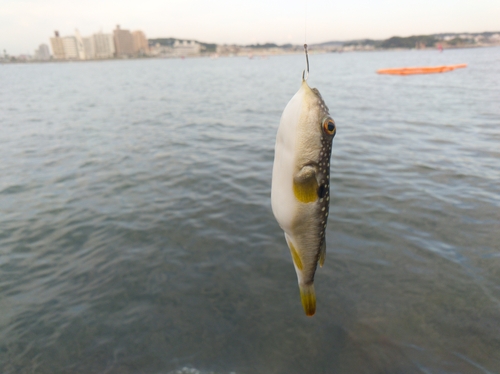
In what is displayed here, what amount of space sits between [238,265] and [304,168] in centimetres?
574

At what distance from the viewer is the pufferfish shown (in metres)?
2.38

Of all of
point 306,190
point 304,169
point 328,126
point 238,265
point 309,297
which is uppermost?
point 328,126

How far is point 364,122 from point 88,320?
66.6ft

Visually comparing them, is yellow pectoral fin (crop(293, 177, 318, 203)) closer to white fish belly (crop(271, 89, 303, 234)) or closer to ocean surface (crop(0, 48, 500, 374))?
white fish belly (crop(271, 89, 303, 234))

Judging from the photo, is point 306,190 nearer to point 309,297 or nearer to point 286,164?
point 286,164

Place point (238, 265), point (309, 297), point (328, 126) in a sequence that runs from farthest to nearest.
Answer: point (238, 265), point (309, 297), point (328, 126)

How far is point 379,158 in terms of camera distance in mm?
14570

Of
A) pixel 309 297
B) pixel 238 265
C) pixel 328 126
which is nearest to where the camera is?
pixel 328 126

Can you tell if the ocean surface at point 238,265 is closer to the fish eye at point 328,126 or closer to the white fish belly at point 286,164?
the white fish belly at point 286,164

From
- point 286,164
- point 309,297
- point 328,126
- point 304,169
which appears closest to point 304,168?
point 304,169

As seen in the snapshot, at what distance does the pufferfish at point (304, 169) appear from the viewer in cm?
238

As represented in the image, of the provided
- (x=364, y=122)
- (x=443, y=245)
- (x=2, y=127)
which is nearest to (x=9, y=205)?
(x=443, y=245)

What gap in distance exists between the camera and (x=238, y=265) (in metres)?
7.78

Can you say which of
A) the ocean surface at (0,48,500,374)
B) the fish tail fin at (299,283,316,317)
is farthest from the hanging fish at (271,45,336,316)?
the ocean surface at (0,48,500,374)
